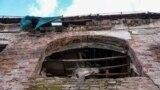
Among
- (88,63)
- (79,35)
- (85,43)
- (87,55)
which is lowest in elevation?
(88,63)

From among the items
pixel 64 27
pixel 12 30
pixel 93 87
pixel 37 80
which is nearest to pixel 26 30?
pixel 12 30

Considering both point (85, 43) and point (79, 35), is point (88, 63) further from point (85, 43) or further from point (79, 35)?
point (79, 35)

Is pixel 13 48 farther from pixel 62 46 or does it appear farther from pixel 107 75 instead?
pixel 107 75

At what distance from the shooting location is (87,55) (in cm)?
1026

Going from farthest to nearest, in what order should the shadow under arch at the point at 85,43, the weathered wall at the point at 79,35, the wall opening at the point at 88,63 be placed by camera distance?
the shadow under arch at the point at 85,43 → the wall opening at the point at 88,63 → the weathered wall at the point at 79,35

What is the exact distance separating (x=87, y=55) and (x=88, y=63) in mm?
311

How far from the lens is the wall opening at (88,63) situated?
9281mm

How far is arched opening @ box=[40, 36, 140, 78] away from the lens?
9.55 m

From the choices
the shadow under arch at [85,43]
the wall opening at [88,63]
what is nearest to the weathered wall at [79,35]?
the shadow under arch at [85,43]

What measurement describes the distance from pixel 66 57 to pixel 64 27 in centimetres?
98

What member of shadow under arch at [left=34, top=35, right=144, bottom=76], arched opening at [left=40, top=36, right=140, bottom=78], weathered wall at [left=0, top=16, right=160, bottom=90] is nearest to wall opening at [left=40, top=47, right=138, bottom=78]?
arched opening at [left=40, top=36, right=140, bottom=78]

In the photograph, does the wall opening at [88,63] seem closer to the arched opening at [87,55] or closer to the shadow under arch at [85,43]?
the arched opening at [87,55]

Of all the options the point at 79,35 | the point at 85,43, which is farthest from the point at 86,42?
the point at 79,35

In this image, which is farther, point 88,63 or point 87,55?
point 87,55
